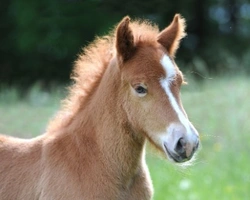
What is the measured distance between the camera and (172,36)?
6.17 metres

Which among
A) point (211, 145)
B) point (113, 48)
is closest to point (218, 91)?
point (211, 145)

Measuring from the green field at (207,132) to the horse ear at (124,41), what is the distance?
28.1 inches

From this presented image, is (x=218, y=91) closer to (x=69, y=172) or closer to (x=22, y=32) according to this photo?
(x=69, y=172)

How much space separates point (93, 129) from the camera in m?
6.07

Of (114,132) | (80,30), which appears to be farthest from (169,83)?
(80,30)

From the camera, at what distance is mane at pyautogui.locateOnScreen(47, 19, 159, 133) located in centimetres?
620

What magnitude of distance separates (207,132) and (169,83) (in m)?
5.54

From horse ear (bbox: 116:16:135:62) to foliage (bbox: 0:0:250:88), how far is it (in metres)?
16.3

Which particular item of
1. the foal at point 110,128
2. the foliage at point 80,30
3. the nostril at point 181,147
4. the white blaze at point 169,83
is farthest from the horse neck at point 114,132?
the foliage at point 80,30

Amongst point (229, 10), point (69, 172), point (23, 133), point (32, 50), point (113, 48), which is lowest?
point (229, 10)

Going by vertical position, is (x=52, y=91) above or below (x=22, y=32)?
above

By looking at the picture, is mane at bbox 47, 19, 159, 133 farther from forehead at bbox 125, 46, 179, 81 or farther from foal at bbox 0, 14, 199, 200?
forehead at bbox 125, 46, 179, 81

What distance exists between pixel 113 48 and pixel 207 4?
860 inches

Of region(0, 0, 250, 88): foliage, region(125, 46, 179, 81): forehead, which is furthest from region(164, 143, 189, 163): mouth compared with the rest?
region(0, 0, 250, 88): foliage
